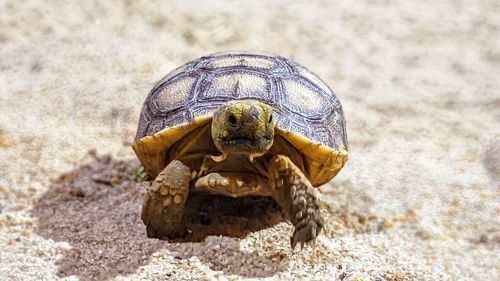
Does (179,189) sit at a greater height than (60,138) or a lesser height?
lesser

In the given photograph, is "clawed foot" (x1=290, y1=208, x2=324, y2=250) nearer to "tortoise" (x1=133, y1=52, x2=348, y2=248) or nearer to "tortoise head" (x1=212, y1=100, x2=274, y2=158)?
"tortoise" (x1=133, y1=52, x2=348, y2=248)

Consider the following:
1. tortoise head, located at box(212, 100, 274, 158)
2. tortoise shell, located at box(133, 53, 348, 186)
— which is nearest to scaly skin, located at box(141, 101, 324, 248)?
tortoise head, located at box(212, 100, 274, 158)

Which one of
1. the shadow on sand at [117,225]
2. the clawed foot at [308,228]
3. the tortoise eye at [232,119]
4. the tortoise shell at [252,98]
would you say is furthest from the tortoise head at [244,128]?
the shadow on sand at [117,225]

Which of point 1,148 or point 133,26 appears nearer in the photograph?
point 1,148

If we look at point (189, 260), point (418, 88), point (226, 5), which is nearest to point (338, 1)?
point (226, 5)

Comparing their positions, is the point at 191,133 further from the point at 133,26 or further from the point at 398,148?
the point at 133,26

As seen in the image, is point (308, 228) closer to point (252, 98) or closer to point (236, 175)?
point (236, 175)

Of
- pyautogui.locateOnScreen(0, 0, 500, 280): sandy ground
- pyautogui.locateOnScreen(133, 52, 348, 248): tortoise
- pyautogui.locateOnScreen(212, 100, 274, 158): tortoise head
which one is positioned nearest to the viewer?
pyautogui.locateOnScreen(212, 100, 274, 158): tortoise head

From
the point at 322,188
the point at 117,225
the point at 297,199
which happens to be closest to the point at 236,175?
the point at 297,199
